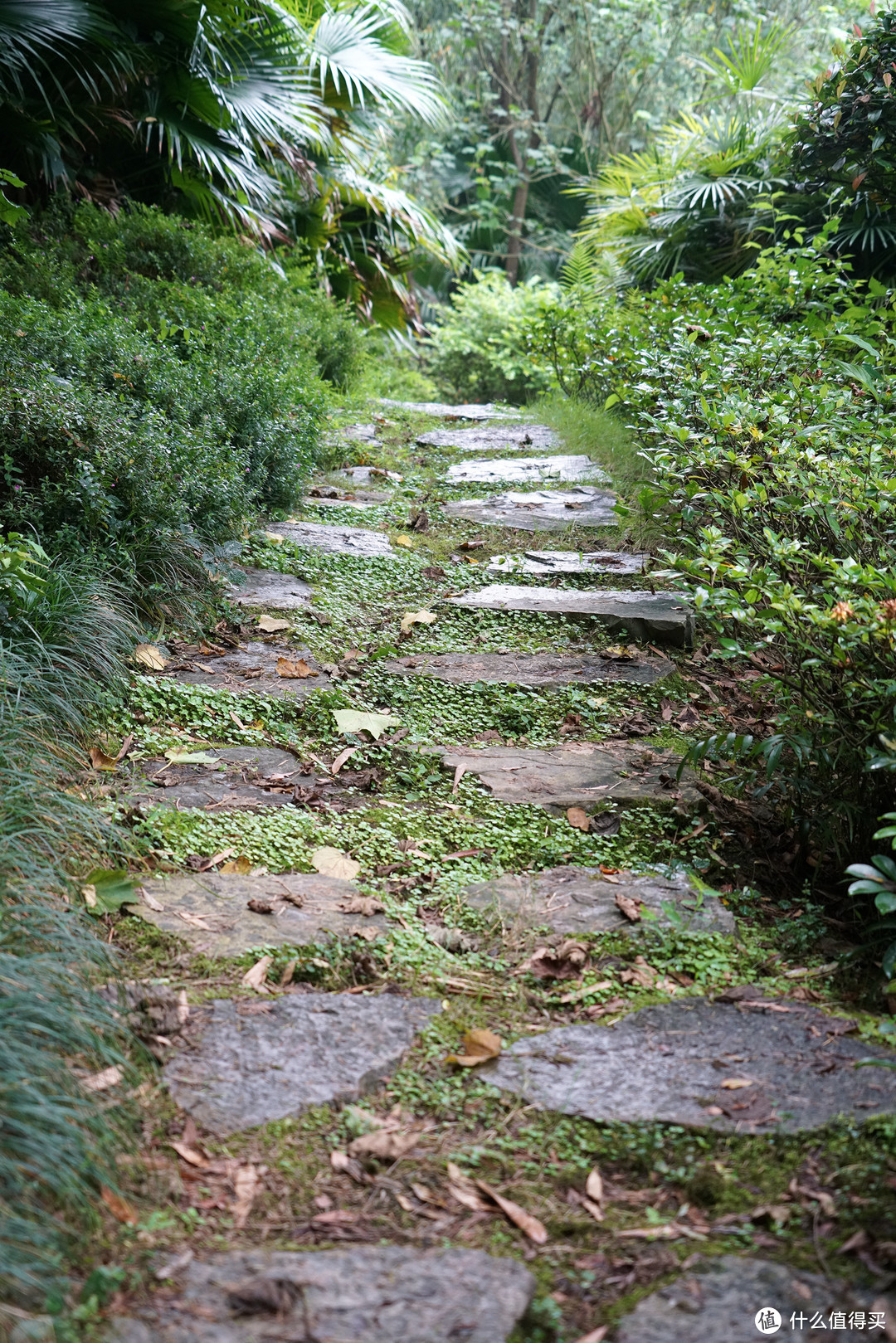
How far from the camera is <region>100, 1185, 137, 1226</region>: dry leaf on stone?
1.29 metres

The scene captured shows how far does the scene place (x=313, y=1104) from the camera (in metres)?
1.53

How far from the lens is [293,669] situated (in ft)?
9.82

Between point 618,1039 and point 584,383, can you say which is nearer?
point 618,1039

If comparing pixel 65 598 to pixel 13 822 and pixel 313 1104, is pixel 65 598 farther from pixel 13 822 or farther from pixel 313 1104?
pixel 313 1104

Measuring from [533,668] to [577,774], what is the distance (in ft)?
2.01

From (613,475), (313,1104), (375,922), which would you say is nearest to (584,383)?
(613,475)

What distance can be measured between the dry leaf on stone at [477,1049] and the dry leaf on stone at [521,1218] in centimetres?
25

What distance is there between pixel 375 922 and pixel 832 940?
3.06 feet

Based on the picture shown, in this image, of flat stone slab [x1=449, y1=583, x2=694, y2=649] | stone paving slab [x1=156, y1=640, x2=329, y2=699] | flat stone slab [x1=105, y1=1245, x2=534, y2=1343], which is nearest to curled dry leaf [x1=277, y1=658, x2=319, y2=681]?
stone paving slab [x1=156, y1=640, x2=329, y2=699]

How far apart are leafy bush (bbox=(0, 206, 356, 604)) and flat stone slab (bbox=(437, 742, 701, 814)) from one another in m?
1.27

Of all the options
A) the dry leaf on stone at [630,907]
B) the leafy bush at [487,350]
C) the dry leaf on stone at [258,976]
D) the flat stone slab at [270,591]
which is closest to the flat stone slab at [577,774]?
the dry leaf on stone at [630,907]

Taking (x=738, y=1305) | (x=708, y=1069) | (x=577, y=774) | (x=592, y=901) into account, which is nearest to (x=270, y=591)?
(x=577, y=774)

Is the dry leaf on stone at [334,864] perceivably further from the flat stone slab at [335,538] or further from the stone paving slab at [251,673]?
the flat stone slab at [335,538]

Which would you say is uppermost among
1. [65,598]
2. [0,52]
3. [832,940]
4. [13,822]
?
[0,52]
